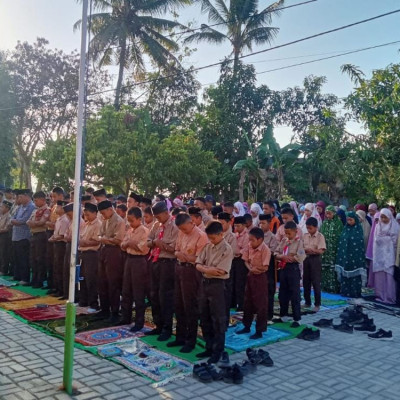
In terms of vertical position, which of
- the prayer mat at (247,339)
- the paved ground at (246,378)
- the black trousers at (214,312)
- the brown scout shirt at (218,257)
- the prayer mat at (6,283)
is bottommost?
the paved ground at (246,378)

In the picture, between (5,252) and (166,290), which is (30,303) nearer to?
(166,290)

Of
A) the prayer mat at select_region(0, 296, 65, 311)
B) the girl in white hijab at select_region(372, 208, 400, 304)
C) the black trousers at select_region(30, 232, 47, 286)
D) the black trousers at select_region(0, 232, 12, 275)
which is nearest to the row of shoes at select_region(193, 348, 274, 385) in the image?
the prayer mat at select_region(0, 296, 65, 311)

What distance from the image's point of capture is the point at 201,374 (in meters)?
4.79

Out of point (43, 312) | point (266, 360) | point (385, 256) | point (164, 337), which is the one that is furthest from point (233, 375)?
point (385, 256)

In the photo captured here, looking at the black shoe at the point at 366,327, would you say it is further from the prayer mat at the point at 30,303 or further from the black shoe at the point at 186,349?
the prayer mat at the point at 30,303

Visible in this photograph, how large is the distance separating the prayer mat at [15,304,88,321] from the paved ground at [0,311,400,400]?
0.58 meters

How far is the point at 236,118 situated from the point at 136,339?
655 inches

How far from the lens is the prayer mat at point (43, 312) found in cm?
698

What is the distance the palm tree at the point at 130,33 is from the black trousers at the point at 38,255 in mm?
12134

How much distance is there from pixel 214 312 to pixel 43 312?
128 inches

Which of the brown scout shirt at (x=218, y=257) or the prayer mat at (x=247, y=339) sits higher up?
the brown scout shirt at (x=218, y=257)

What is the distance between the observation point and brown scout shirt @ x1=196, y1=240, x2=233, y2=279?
542 cm

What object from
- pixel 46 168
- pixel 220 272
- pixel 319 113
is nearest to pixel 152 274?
pixel 220 272

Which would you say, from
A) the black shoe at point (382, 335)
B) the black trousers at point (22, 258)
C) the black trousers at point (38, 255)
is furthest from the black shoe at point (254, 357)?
the black trousers at point (22, 258)
